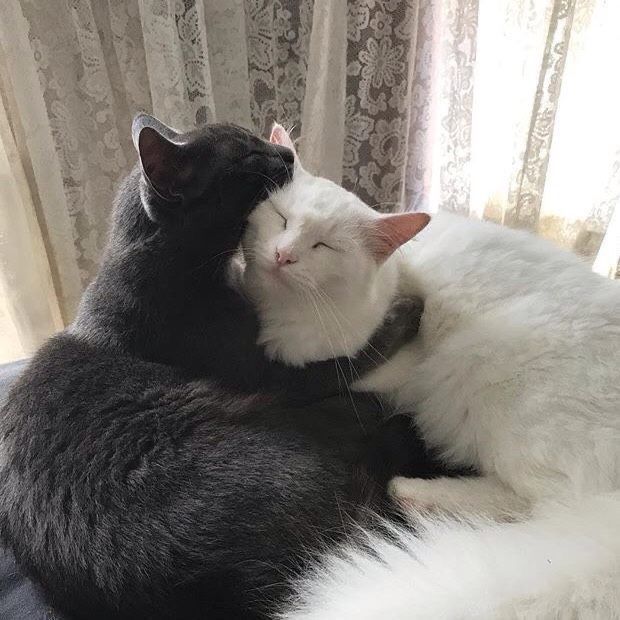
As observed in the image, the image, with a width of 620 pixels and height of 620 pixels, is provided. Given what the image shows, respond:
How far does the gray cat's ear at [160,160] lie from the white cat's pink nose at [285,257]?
0.59 ft

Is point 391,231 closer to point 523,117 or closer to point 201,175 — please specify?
point 201,175

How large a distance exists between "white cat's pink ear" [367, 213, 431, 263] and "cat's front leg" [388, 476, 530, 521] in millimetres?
370

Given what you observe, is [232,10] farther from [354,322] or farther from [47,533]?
[47,533]

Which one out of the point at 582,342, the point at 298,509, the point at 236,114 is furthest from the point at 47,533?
the point at 236,114

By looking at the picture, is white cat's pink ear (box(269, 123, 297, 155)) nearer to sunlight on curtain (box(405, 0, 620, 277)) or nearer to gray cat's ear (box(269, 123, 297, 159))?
gray cat's ear (box(269, 123, 297, 159))

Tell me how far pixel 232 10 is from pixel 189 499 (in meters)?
1.30

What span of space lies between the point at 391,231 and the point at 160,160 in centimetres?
38

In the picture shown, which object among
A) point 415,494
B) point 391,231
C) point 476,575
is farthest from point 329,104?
point 476,575

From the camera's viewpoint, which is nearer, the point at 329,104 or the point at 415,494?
the point at 415,494

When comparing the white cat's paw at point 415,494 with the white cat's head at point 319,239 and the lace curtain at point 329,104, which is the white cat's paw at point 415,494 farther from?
the lace curtain at point 329,104

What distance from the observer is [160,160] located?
0.94 meters

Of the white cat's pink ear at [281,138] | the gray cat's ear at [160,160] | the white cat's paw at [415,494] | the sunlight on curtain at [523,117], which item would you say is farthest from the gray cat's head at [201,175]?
the sunlight on curtain at [523,117]

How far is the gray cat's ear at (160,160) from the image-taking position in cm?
91

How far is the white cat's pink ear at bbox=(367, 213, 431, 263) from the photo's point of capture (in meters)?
0.99
